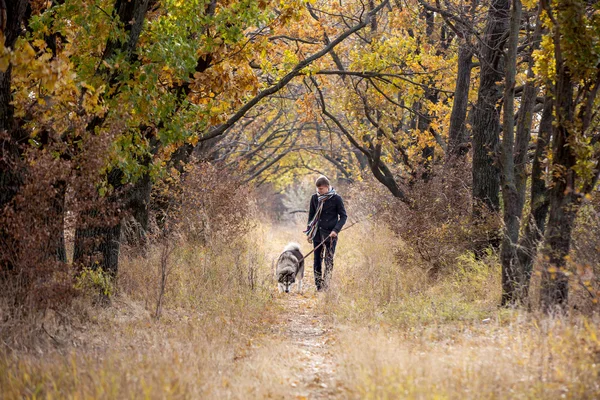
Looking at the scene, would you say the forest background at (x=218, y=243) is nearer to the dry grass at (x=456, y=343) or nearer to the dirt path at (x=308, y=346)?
the dry grass at (x=456, y=343)

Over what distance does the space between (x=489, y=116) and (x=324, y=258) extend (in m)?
3.63

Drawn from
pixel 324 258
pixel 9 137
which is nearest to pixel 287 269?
pixel 324 258

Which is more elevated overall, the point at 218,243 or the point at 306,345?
the point at 218,243

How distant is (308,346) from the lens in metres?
7.65

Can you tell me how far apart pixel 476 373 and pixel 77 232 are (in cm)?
561

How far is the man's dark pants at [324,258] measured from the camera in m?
11.2

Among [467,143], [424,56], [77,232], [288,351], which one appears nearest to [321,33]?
[424,56]

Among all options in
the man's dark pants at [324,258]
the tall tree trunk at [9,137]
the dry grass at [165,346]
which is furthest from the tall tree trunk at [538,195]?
the tall tree trunk at [9,137]

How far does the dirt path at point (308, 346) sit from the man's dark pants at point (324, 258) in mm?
289

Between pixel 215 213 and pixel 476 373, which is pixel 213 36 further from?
pixel 476 373

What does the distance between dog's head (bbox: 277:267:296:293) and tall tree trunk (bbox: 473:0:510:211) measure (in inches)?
133

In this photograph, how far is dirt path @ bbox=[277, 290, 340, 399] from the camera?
5.70m

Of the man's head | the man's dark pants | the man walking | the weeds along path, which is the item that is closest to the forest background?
the weeds along path

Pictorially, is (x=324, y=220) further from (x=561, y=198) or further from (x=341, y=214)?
(x=561, y=198)
